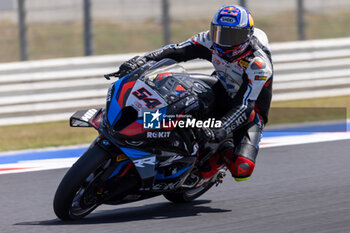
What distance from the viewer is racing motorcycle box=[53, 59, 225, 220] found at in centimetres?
495

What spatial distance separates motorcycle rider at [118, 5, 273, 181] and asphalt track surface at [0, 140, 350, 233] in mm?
400

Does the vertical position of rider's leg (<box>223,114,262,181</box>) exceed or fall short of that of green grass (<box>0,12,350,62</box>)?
it exceeds it

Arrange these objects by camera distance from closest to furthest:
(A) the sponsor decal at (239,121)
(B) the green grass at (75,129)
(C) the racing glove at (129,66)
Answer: (A) the sponsor decal at (239,121), (C) the racing glove at (129,66), (B) the green grass at (75,129)

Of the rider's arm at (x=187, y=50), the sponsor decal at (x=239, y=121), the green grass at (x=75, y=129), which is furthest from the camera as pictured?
the green grass at (x=75, y=129)

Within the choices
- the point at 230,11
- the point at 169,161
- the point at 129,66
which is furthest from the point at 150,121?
the point at 230,11

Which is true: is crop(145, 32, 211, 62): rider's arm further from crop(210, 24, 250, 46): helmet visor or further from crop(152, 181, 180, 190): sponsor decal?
crop(152, 181, 180, 190): sponsor decal

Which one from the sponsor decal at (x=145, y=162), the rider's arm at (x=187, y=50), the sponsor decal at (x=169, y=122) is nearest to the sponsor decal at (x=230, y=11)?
the rider's arm at (x=187, y=50)

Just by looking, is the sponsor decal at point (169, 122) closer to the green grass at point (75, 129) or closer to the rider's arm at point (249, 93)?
the rider's arm at point (249, 93)

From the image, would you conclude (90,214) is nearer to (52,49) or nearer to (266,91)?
(266,91)

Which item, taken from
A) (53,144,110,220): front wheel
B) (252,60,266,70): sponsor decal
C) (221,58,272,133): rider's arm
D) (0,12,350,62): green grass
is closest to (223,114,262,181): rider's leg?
(221,58,272,133): rider's arm

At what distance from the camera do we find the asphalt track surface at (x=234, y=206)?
5.08 meters

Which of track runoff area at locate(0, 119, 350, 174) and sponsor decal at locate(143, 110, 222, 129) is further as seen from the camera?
track runoff area at locate(0, 119, 350, 174)

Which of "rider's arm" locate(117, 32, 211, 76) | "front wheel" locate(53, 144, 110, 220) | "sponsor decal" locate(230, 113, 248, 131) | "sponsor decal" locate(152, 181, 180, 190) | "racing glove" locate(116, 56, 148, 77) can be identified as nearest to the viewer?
"front wheel" locate(53, 144, 110, 220)

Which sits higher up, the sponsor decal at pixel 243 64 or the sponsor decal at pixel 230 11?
the sponsor decal at pixel 230 11
